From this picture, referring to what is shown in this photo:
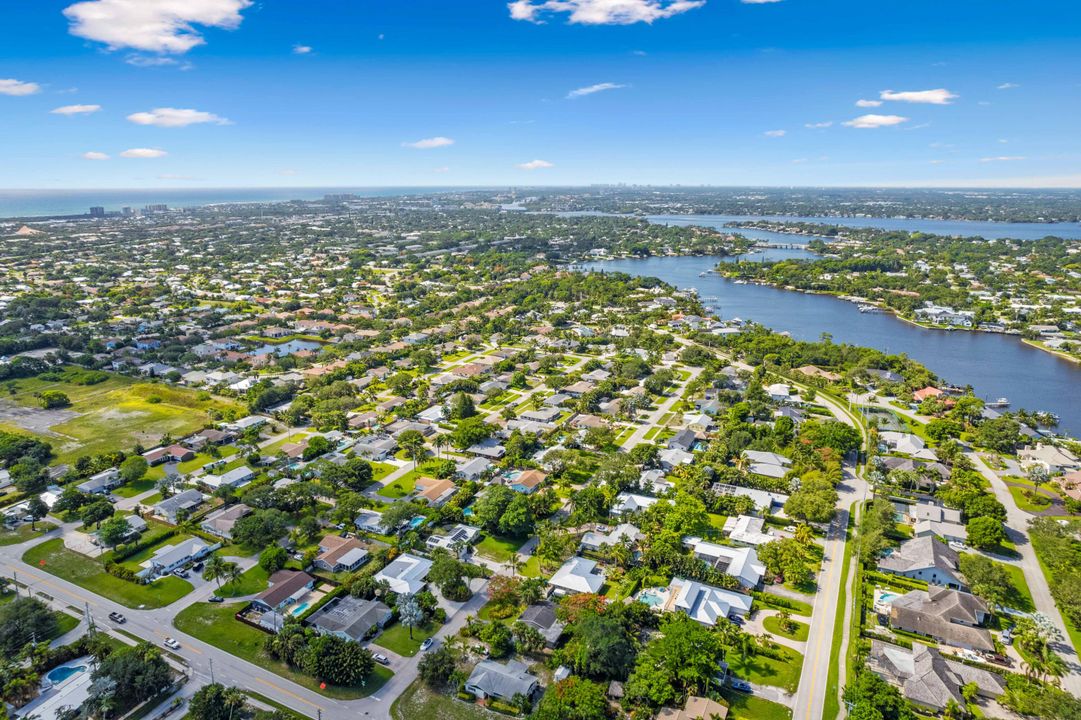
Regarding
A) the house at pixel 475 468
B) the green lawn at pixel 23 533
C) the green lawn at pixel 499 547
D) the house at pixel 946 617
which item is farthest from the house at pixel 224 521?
the house at pixel 946 617

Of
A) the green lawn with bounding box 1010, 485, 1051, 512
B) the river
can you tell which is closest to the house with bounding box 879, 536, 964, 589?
the green lawn with bounding box 1010, 485, 1051, 512

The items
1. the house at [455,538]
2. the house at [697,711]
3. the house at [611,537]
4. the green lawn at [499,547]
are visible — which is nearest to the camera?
the house at [697,711]

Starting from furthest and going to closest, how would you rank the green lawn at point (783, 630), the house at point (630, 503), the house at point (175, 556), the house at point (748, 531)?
the house at point (630, 503) < the house at point (748, 531) < the house at point (175, 556) < the green lawn at point (783, 630)

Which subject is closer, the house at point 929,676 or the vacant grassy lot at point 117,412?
the house at point 929,676

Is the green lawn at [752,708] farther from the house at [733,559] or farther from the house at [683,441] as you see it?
the house at [683,441]

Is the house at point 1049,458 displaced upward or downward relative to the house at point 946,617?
upward

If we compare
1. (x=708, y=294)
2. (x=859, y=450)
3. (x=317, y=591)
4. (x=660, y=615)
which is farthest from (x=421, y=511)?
(x=708, y=294)

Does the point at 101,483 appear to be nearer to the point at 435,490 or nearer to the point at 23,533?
the point at 23,533

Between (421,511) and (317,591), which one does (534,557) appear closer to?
(421,511)

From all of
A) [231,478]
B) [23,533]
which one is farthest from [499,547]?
[23,533]
